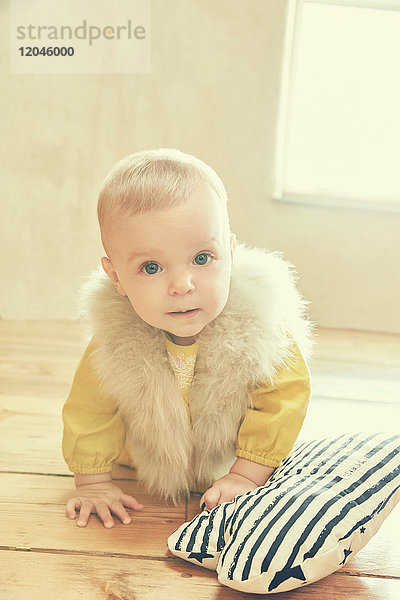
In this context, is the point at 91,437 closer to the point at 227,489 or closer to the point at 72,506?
the point at 72,506

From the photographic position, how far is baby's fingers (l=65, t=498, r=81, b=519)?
87 centimetres

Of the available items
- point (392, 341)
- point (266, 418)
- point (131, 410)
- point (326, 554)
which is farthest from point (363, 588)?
point (392, 341)

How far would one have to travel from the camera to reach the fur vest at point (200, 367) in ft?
2.81

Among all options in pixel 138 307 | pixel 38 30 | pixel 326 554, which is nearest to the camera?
pixel 326 554

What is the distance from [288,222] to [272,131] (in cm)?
28

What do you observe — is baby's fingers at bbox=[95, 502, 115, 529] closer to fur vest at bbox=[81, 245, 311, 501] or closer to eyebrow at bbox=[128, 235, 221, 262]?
fur vest at bbox=[81, 245, 311, 501]

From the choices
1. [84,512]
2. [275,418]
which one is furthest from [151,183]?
[84,512]

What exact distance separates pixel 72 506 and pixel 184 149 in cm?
128

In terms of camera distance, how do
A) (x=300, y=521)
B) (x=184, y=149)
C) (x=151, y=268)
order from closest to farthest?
(x=300, y=521) → (x=151, y=268) → (x=184, y=149)

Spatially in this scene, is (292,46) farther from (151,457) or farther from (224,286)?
(151,457)

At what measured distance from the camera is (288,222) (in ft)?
6.43

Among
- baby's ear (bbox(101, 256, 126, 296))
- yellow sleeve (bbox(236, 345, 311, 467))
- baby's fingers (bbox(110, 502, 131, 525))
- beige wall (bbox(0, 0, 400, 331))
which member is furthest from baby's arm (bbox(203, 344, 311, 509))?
beige wall (bbox(0, 0, 400, 331))

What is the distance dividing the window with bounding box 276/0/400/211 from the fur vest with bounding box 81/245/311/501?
1130 millimetres

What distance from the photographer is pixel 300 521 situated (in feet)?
2.31
